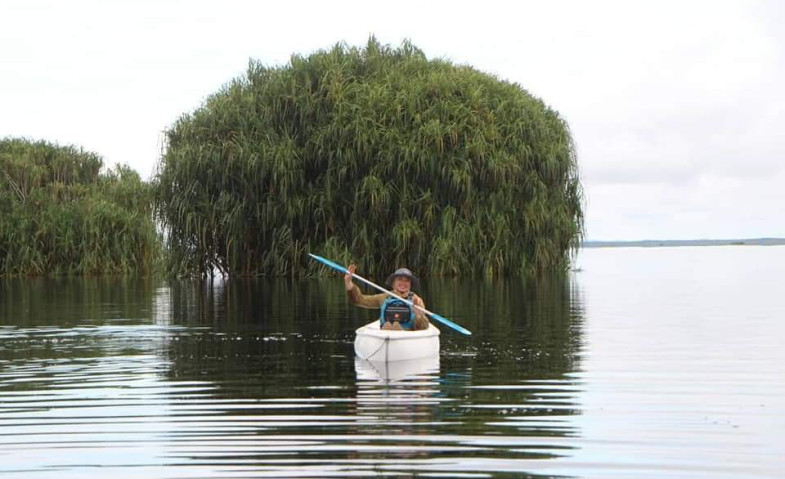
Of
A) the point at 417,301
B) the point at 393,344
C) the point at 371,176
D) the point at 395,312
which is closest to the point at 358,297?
the point at 395,312

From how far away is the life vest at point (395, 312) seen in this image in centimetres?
1612

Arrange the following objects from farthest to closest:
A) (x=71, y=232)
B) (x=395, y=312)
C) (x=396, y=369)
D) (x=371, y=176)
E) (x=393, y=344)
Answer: (x=71, y=232) < (x=371, y=176) < (x=395, y=312) < (x=393, y=344) < (x=396, y=369)

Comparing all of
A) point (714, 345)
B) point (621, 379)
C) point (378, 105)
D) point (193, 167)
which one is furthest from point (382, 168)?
point (621, 379)

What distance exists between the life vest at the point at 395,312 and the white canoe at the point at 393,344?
1.88ft

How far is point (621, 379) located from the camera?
13570mm

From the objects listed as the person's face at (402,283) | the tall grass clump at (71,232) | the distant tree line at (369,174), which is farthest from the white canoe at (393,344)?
the tall grass clump at (71,232)

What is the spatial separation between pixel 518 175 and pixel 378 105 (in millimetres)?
5530

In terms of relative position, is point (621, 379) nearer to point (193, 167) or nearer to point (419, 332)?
point (419, 332)

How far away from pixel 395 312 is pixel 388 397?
420 cm

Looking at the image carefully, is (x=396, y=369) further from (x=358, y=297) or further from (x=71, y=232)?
Answer: (x=71, y=232)

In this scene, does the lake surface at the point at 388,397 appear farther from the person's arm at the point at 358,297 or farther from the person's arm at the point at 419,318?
the person's arm at the point at 358,297

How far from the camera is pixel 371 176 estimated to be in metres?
38.9

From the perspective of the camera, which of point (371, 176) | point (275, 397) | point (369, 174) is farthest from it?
point (369, 174)

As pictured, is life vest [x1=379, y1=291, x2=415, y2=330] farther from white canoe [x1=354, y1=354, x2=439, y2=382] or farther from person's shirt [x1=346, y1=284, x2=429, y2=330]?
white canoe [x1=354, y1=354, x2=439, y2=382]
